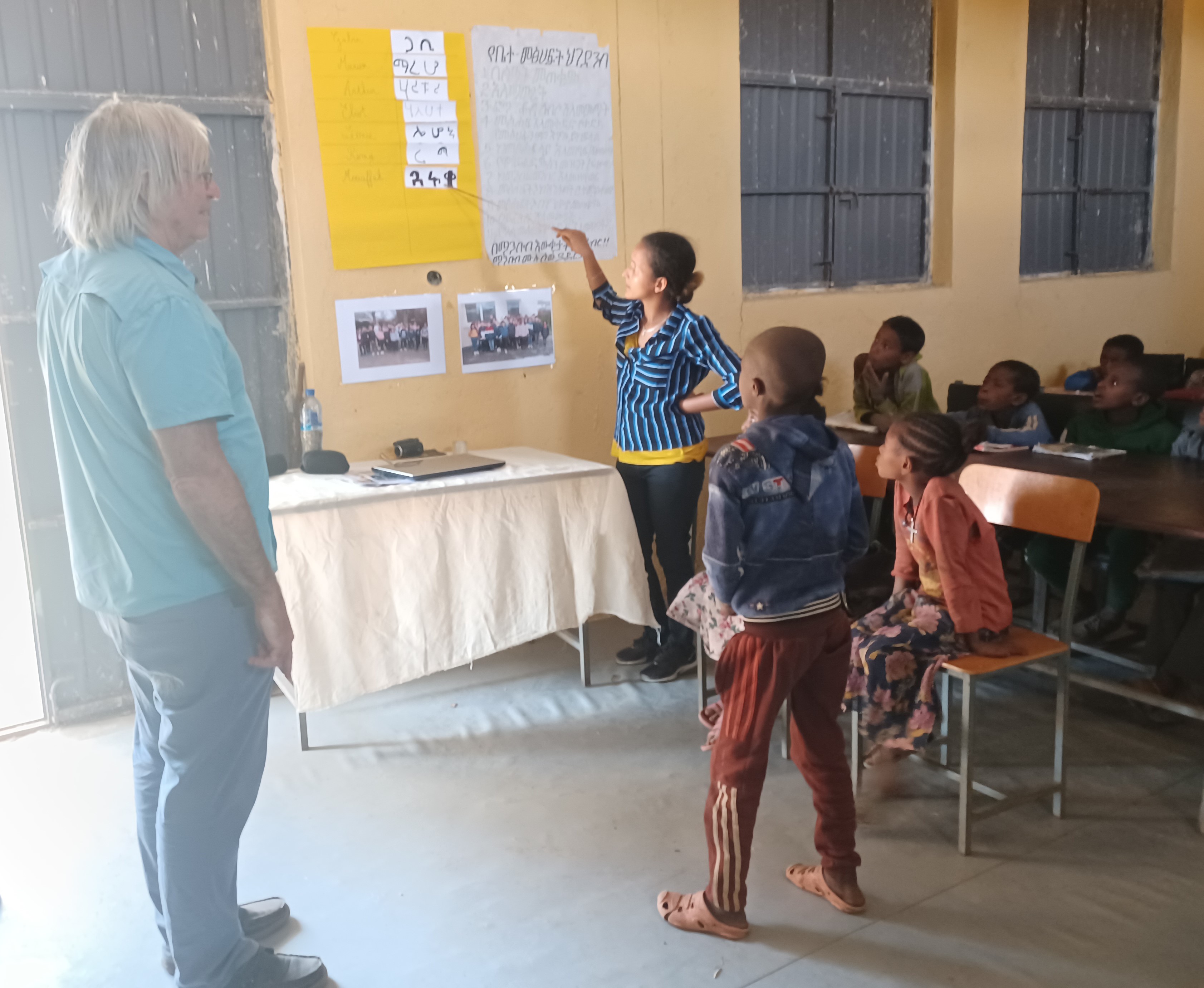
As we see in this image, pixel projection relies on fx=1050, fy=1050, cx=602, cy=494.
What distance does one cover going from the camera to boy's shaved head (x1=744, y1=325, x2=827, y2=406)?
1.84m

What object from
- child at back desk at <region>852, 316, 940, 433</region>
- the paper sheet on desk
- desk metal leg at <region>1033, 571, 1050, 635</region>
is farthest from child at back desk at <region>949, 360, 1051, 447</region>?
desk metal leg at <region>1033, 571, 1050, 635</region>

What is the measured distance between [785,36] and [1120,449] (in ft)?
6.88

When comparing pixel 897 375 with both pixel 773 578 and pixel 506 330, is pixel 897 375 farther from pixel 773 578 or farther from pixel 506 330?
pixel 773 578

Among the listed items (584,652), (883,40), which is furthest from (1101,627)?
(883,40)

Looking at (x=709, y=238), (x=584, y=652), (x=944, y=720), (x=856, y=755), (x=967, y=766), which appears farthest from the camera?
(x=709, y=238)

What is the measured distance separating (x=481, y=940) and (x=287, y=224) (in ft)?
7.36

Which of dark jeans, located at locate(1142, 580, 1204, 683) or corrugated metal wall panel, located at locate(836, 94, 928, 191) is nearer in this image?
dark jeans, located at locate(1142, 580, 1204, 683)

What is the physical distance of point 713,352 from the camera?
10.3 feet

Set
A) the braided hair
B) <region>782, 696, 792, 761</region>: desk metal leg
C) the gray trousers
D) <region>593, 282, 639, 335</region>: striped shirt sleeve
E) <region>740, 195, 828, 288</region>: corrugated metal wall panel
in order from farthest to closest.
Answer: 1. <region>740, 195, 828, 288</region>: corrugated metal wall panel
2. <region>593, 282, 639, 335</region>: striped shirt sleeve
3. <region>782, 696, 792, 761</region>: desk metal leg
4. the braided hair
5. the gray trousers

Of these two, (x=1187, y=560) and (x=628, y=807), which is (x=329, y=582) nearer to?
(x=628, y=807)

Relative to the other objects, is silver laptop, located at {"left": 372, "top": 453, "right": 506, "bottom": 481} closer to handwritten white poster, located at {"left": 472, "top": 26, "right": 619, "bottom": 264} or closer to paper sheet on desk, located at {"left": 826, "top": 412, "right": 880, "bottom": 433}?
handwritten white poster, located at {"left": 472, "top": 26, "right": 619, "bottom": 264}

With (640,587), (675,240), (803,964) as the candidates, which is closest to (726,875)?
(803,964)

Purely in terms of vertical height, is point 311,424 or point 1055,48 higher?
point 1055,48

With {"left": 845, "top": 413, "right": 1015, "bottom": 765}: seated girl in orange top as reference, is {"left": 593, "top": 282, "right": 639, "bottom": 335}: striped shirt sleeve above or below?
above
